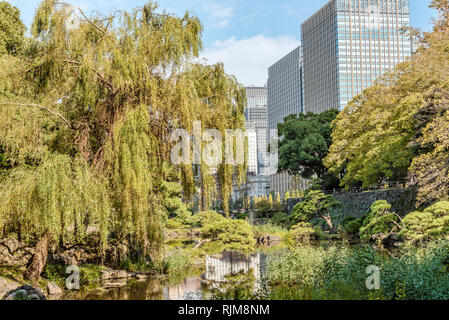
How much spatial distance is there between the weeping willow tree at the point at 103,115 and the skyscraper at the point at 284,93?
8540 cm

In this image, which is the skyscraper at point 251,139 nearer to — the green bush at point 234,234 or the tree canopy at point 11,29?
the green bush at point 234,234

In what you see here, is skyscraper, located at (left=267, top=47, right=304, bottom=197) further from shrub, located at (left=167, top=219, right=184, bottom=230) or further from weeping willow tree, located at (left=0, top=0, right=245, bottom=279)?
weeping willow tree, located at (left=0, top=0, right=245, bottom=279)

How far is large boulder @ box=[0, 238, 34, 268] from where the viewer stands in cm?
1109

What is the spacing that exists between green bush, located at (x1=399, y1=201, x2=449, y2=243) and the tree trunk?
10213mm

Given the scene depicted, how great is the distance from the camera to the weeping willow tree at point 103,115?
8.27 m

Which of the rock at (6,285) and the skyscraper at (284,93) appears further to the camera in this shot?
the skyscraper at (284,93)

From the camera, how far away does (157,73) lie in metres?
9.46

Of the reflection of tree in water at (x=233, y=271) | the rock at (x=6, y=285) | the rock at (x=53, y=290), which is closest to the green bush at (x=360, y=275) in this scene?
the reflection of tree in water at (x=233, y=271)

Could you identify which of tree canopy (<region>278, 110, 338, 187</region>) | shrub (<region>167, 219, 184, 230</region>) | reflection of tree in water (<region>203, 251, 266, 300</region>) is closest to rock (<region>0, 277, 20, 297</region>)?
reflection of tree in water (<region>203, 251, 266, 300</region>)

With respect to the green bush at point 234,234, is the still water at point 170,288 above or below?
below

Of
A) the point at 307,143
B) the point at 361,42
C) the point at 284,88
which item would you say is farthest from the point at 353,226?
the point at 284,88

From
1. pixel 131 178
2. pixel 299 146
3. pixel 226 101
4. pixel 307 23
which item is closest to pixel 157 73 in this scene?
pixel 226 101

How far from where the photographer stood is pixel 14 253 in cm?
1139

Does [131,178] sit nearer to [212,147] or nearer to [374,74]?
[212,147]
